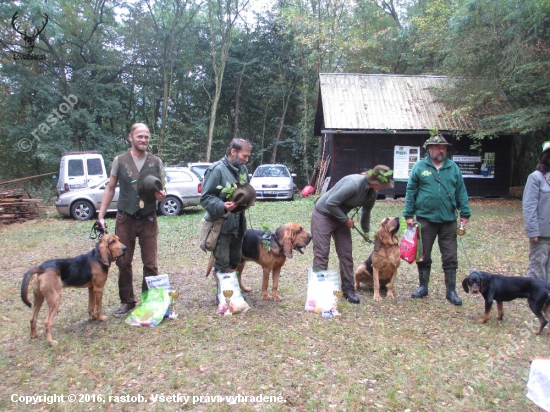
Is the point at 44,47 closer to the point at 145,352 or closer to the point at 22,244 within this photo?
the point at 22,244

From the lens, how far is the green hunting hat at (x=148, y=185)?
4.23 m

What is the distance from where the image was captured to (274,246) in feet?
16.1

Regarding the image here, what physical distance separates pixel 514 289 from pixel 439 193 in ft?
4.50

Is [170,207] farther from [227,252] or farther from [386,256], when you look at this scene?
[386,256]

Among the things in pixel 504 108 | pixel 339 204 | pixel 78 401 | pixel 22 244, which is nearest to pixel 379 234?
pixel 339 204

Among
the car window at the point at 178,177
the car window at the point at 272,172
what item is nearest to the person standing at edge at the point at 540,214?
the car window at the point at 178,177

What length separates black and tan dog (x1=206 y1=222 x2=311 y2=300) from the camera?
187 inches

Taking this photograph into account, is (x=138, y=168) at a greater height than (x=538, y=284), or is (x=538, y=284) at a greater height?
(x=138, y=168)

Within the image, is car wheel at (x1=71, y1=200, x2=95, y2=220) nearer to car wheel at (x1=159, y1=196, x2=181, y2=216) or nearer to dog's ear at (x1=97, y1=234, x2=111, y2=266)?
car wheel at (x1=159, y1=196, x2=181, y2=216)

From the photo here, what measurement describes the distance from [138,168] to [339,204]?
7.56ft

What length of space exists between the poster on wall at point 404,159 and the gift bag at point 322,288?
42.0 feet

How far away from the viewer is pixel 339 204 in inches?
184

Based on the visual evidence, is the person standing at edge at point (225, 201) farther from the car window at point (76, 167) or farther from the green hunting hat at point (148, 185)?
the car window at point (76, 167)

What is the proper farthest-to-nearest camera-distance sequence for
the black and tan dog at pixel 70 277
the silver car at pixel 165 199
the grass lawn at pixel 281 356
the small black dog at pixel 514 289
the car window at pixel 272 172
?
the car window at pixel 272 172 → the silver car at pixel 165 199 → the small black dog at pixel 514 289 → the black and tan dog at pixel 70 277 → the grass lawn at pixel 281 356
